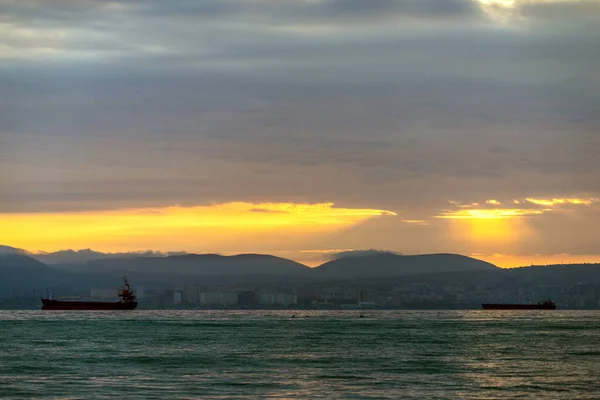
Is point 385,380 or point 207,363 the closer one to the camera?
point 385,380

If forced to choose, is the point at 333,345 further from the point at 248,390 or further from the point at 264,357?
the point at 248,390

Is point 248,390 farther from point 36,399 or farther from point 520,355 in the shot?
point 520,355

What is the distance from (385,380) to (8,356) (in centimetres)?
4148

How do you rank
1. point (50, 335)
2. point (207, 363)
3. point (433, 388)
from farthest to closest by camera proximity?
point (50, 335) < point (207, 363) < point (433, 388)

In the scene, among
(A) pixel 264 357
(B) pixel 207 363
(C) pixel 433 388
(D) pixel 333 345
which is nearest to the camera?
(C) pixel 433 388

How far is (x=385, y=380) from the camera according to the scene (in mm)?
76125

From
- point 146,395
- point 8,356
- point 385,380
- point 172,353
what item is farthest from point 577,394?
point 8,356

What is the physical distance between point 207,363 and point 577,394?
34915 mm

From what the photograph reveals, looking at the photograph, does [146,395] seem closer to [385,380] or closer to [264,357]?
[385,380]

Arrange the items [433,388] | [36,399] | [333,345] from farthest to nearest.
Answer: [333,345] → [433,388] → [36,399]

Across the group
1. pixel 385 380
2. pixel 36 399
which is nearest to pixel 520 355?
pixel 385 380

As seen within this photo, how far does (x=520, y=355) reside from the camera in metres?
104

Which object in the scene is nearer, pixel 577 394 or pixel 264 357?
pixel 577 394

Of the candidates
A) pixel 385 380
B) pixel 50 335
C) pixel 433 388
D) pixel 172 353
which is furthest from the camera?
pixel 50 335
